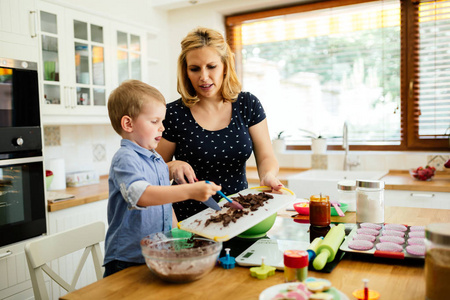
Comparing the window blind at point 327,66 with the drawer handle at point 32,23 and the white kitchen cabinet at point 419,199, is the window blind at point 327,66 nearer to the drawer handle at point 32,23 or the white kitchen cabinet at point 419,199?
the white kitchen cabinet at point 419,199

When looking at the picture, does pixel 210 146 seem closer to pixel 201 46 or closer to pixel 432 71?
pixel 201 46

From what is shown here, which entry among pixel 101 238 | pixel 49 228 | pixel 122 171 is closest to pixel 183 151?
pixel 101 238

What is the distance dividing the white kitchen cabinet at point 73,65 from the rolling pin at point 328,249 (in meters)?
1.92

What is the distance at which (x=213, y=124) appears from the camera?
174 centimetres

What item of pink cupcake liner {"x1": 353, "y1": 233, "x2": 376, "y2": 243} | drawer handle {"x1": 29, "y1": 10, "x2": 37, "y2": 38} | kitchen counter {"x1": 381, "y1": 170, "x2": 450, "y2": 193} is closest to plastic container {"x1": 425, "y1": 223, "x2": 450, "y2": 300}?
pink cupcake liner {"x1": 353, "y1": 233, "x2": 376, "y2": 243}

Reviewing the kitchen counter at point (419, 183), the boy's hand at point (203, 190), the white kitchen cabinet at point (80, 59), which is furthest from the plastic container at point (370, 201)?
the white kitchen cabinet at point (80, 59)

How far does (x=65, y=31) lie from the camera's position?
2.71 metres

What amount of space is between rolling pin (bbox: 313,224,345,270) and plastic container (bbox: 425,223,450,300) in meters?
0.25

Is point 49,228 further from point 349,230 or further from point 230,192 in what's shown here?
point 349,230

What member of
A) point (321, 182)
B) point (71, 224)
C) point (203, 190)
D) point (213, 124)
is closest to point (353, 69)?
point (321, 182)

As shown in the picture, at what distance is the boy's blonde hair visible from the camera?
1.23 m

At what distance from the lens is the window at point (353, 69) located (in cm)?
325

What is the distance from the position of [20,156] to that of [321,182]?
2.02 meters

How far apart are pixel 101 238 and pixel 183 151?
481 mm
